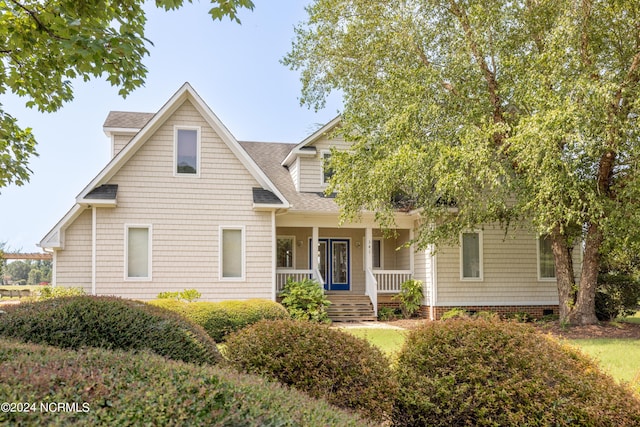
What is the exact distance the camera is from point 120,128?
17.1 meters

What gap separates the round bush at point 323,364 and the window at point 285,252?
1472cm

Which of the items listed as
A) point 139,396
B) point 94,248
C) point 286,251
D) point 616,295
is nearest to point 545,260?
point 616,295

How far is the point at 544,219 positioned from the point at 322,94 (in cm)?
856

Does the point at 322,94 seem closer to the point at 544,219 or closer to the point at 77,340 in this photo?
the point at 544,219

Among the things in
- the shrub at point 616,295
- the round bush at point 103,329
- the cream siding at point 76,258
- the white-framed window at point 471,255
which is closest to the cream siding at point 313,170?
the white-framed window at point 471,255

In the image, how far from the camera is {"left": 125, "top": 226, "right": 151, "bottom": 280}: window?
14.5 m

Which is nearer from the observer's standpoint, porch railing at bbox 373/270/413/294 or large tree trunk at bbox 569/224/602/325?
large tree trunk at bbox 569/224/602/325

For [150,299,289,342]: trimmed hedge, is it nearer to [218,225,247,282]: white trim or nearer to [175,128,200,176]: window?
[218,225,247,282]: white trim

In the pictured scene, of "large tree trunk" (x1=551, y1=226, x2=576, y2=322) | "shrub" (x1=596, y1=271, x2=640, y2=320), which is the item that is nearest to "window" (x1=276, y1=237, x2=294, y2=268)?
"large tree trunk" (x1=551, y1=226, x2=576, y2=322)

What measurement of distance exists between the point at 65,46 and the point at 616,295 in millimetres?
16867

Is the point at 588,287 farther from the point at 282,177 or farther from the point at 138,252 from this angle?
the point at 138,252

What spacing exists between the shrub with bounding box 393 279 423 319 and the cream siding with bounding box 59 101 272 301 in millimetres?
4977

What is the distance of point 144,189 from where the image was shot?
1466 cm

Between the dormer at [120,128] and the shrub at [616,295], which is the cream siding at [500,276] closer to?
the shrub at [616,295]
